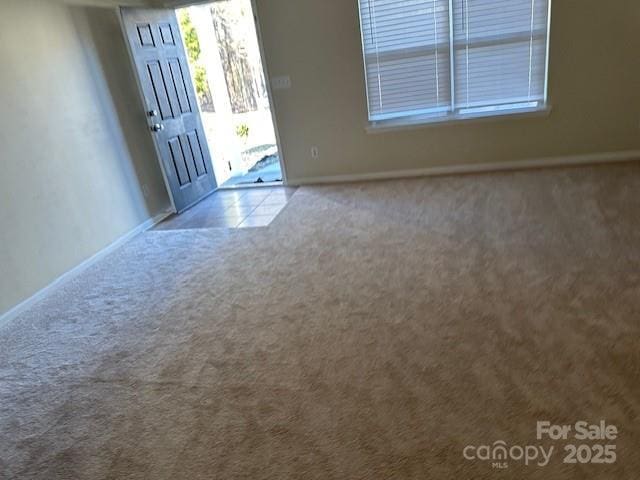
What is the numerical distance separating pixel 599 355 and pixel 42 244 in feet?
12.0

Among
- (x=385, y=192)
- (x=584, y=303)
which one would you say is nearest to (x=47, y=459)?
(x=584, y=303)

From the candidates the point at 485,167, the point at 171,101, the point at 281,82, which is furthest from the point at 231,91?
the point at 485,167

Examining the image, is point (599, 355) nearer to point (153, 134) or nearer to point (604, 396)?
point (604, 396)

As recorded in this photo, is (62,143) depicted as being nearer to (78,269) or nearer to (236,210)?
(78,269)

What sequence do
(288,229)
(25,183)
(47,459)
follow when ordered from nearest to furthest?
(47,459) < (25,183) < (288,229)

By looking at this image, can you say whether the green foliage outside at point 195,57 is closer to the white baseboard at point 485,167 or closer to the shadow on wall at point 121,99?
the shadow on wall at point 121,99

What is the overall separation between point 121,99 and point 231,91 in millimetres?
3478

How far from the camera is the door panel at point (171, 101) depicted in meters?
4.30

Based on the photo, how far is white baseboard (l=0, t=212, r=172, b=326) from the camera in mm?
3066

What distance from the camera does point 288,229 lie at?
150 inches

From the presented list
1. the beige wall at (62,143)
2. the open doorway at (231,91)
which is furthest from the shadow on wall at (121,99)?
the open doorway at (231,91)

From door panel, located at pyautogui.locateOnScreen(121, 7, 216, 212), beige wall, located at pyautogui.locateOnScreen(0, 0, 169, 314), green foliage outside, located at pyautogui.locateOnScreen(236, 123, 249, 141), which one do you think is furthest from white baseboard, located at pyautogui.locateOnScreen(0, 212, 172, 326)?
green foliage outside, located at pyautogui.locateOnScreen(236, 123, 249, 141)

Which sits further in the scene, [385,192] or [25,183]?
[385,192]

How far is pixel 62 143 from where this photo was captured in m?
3.60
